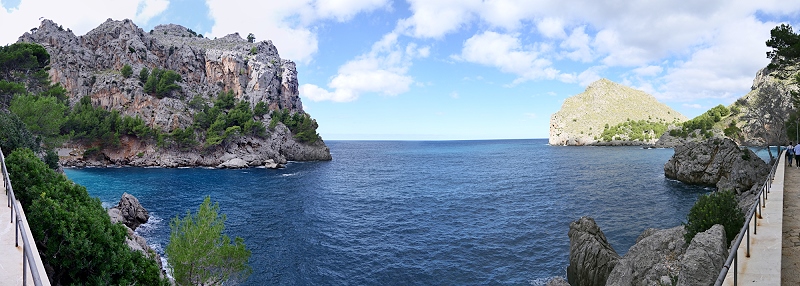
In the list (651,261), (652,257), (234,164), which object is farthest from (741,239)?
(234,164)

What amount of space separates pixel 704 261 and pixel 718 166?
56.0m

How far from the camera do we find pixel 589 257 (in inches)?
840

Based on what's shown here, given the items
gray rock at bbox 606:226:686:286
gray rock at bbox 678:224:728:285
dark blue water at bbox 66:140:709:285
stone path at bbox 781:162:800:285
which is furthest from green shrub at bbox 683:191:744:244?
dark blue water at bbox 66:140:709:285

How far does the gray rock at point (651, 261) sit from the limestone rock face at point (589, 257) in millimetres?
2629

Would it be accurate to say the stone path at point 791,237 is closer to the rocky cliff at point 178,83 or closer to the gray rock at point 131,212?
the gray rock at point 131,212

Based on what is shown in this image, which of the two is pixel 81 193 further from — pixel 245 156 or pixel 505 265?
pixel 245 156

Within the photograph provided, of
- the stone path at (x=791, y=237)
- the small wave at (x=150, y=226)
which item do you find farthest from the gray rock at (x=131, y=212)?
the stone path at (x=791, y=237)

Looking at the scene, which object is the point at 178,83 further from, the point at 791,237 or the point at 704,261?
the point at 791,237

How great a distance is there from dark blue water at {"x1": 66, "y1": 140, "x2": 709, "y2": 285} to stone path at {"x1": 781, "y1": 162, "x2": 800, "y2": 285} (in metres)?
11.5

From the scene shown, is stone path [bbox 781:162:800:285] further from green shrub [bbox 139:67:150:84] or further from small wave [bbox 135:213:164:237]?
green shrub [bbox 139:67:150:84]

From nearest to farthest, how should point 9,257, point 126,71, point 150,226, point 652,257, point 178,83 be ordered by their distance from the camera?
point 9,257, point 652,257, point 150,226, point 126,71, point 178,83

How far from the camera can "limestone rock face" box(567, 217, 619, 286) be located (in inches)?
814

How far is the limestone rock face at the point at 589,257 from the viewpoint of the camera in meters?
20.7

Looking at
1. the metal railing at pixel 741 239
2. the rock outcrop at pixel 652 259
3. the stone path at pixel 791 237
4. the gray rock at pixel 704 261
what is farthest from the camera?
the rock outcrop at pixel 652 259
